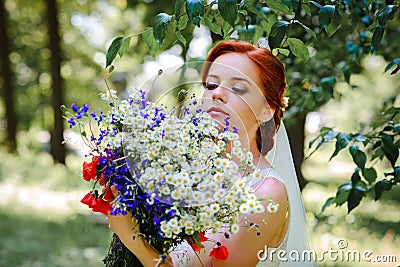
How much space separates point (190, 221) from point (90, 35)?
34.5ft

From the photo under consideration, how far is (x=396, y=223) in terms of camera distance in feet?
22.6

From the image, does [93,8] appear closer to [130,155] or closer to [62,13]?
[62,13]

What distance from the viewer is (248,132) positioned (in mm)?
1594

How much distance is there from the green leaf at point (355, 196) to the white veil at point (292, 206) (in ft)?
0.60

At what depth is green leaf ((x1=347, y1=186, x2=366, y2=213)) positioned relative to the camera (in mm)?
1909

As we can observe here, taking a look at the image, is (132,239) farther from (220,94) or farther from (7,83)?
(7,83)

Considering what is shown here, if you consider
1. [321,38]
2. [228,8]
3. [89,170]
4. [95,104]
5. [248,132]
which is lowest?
[89,170]

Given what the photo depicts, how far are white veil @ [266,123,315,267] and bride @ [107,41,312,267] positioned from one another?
0.43ft

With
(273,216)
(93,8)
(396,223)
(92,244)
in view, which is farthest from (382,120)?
(93,8)

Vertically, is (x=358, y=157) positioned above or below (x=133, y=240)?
above

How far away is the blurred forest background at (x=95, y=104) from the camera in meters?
3.34

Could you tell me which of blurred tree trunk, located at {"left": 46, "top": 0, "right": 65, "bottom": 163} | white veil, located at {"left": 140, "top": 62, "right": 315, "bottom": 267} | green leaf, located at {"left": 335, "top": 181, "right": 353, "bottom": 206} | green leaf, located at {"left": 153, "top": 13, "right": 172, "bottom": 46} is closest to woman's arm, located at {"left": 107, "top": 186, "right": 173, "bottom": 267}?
green leaf, located at {"left": 153, "top": 13, "right": 172, "bottom": 46}

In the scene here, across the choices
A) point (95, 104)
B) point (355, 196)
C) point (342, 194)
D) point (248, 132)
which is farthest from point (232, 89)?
point (95, 104)

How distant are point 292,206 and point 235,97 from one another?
0.60 meters
